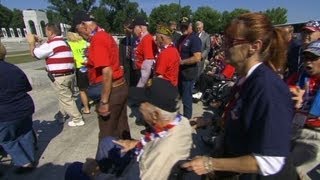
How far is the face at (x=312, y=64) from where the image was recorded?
2.88 meters

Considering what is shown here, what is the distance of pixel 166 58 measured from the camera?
480cm

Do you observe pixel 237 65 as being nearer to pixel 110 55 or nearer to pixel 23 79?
pixel 110 55

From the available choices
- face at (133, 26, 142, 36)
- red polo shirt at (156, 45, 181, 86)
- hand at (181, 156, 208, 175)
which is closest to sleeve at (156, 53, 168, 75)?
red polo shirt at (156, 45, 181, 86)

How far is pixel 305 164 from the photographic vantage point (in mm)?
2932

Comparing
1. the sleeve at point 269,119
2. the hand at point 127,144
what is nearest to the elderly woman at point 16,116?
the hand at point 127,144

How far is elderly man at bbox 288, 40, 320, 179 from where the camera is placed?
113 inches

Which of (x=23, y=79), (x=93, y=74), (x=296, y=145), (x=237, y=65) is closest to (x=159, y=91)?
(x=237, y=65)

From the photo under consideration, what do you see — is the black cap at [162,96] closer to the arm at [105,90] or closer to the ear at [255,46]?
the ear at [255,46]

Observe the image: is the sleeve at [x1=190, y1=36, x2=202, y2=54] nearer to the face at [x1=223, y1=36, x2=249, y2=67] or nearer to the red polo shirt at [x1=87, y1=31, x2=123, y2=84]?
the red polo shirt at [x1=87, y1=31, x2=123, y2=84]

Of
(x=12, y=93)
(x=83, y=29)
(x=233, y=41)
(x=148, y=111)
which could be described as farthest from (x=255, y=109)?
(x=12, y=93)

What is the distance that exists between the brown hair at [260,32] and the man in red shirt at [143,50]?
3071 mm

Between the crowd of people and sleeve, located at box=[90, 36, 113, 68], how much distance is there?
0.4 inches

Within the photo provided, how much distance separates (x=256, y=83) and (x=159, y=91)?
80 centimetres

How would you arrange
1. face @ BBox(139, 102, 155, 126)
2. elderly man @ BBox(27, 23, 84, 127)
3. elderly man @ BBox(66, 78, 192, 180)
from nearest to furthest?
elderly man @ BBox(66, 78, 192, 180) < face @ BBox(139, 102, 155, 126) < elderly man @ BBox(27, 23, 84, 127)
